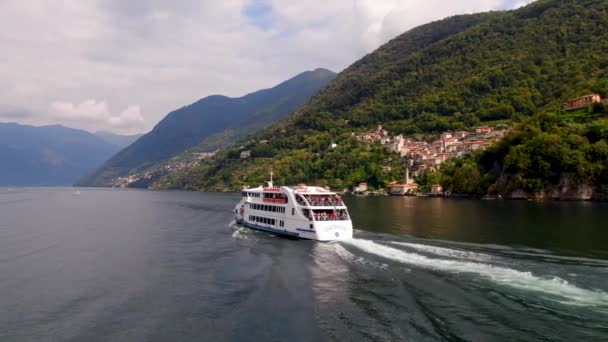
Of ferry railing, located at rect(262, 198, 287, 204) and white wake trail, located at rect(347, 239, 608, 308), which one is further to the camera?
ferry railing, located at rect(262, 198, 287, 204)

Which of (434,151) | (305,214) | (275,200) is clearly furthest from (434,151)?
(305,214)

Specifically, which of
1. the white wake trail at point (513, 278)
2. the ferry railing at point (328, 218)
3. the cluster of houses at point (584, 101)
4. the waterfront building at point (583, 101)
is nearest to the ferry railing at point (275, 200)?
Result: the ferry railing at point (328, 218)

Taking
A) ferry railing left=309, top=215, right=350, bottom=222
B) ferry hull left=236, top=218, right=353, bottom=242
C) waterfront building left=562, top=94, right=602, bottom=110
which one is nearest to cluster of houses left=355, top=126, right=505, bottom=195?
waterfront building left=562, top=94, right=602, bottom=110

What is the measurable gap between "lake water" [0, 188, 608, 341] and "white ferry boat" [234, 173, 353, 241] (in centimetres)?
189

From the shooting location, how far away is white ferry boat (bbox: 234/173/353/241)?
153 ft

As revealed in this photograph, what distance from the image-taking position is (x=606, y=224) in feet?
181

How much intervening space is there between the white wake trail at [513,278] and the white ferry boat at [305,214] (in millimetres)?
7383

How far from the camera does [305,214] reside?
160 feet

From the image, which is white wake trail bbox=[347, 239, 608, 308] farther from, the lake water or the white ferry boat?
the white ferry boat

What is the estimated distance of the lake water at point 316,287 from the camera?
71.2 ft

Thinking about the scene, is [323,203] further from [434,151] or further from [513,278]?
[434,151]

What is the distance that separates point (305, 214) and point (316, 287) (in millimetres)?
19564

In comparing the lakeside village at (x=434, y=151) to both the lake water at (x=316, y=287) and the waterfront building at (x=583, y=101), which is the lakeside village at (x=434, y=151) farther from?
the lake water at (x=316, y=287)

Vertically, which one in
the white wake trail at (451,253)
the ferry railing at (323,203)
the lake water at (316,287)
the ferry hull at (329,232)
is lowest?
the lake water at (316,287)
